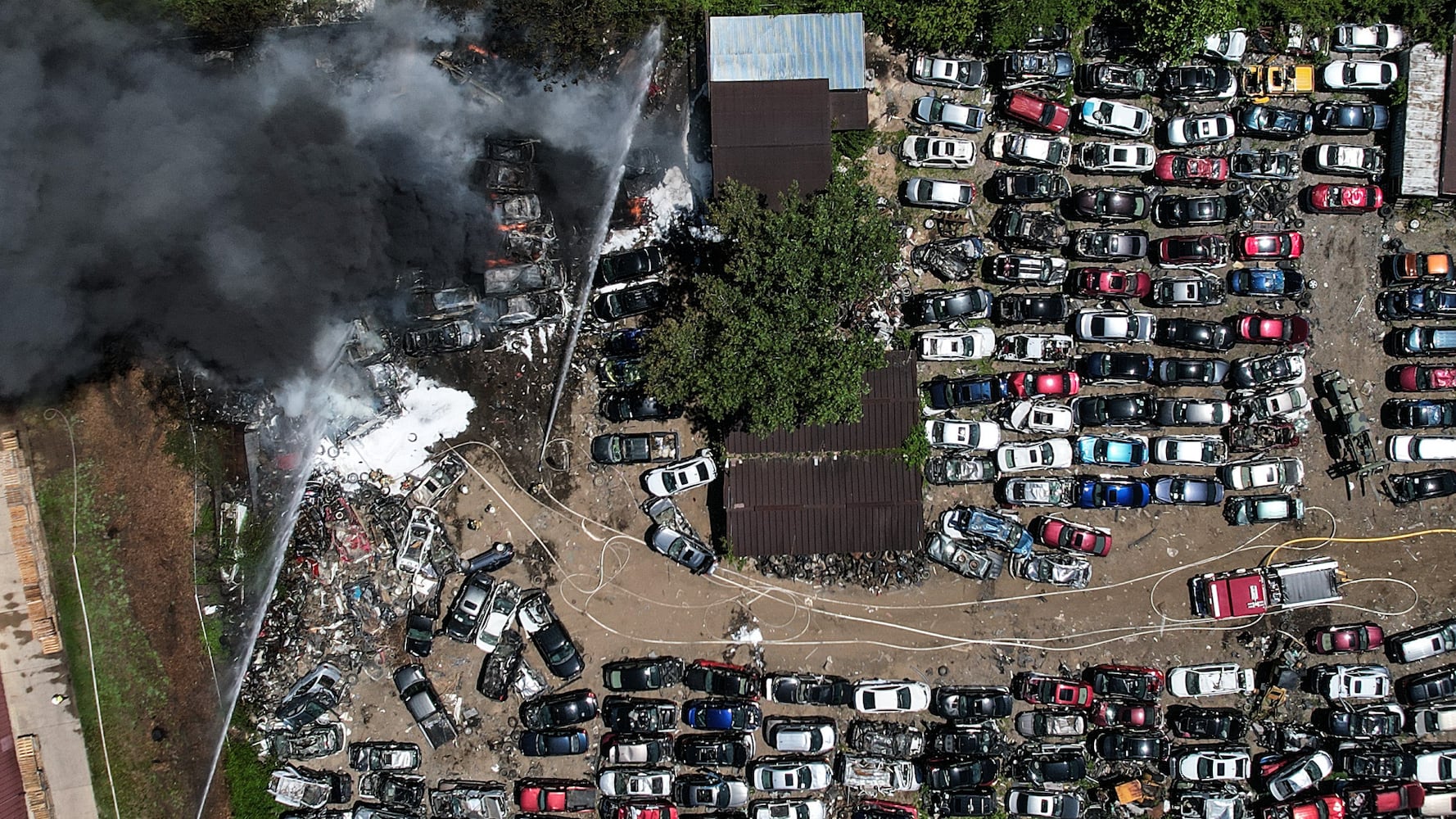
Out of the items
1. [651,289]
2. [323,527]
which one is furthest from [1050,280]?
[323,527]

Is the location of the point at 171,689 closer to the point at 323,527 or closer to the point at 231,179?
the point at 323,527

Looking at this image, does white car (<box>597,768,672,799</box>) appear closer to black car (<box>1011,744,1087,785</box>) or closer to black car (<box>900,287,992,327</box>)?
black car (<box>1011,744,1087,785</box>)

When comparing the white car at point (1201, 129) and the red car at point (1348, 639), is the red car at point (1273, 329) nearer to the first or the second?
the white car at point (1201, 129)

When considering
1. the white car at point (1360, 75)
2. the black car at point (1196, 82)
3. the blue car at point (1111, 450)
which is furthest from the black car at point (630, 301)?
the white car at point (1360, 75)

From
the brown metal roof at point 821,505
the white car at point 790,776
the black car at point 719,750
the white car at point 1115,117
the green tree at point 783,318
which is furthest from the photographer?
the white car at point 1115,117

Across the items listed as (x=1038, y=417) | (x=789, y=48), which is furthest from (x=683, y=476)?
(x=789, y=48)

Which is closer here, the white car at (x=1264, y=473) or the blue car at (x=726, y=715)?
the blue car at (x=726, y=715)
